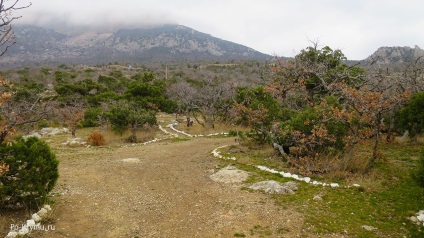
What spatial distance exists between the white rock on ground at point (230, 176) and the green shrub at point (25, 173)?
510 centimetres

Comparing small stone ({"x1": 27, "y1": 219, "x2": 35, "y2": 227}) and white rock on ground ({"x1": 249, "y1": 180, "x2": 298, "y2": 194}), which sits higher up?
white rock on ground ({"x1": 249, "y1": 180, "x2": 298, "y2": 194})

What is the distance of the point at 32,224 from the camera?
6.63 metres

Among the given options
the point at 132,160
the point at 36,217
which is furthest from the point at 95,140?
the point at 36,217

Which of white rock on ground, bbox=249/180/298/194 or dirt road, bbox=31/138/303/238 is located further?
white rock on ground, bbox=249/180/298/194

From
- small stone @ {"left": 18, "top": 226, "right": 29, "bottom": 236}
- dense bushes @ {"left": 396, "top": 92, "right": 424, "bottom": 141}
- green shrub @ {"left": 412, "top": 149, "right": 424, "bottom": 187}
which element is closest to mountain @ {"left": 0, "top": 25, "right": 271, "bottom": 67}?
dense bushes @ {"left": 396, "top": 92, "right": 424, "bottom": 141}

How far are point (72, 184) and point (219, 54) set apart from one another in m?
139

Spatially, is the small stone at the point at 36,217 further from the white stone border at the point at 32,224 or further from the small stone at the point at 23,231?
the small stone at the point at 23,231

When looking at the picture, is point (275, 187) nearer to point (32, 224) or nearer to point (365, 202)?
point (365, 202)

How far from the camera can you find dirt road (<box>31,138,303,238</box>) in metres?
6.79

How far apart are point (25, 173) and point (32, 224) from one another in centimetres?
114

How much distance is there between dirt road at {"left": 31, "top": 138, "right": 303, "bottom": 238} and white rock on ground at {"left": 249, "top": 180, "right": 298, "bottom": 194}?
0.43 m

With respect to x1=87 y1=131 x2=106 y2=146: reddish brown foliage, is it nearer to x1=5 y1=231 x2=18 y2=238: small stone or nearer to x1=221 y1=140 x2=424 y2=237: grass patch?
x1=221 y1=140 x2=424 y2=237: grass patch

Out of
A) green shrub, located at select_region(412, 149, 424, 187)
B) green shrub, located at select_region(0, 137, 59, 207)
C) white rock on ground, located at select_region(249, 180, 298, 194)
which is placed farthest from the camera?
white rock on ground, located at select_region(249, 180, 298, 194)

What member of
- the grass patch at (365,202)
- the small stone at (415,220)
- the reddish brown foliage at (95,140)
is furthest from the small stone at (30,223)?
the reddish brown foliage at (95,140)
